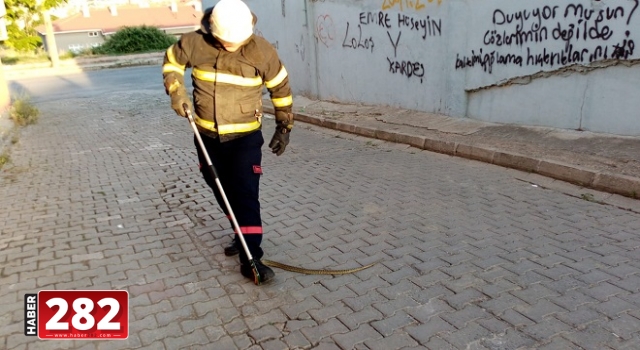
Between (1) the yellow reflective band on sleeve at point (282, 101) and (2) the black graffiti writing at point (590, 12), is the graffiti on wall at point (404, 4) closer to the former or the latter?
(2) the black graffiti writing at point (590, 12)

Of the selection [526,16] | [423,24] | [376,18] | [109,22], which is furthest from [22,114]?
[109,22]

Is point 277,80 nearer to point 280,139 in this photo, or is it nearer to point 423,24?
point 280,139

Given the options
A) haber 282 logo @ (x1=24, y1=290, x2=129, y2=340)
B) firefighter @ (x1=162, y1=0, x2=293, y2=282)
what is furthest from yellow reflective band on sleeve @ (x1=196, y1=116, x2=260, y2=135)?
haber 282 logo @ (x1=24, y1=290, x2=129, y2=340)

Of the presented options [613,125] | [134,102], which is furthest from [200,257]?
[134,102]

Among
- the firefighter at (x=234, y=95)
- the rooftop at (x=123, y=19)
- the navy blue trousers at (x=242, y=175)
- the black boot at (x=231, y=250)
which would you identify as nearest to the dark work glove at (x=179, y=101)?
the firefighter at (x=234, y=95)

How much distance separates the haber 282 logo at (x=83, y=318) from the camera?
2768mm

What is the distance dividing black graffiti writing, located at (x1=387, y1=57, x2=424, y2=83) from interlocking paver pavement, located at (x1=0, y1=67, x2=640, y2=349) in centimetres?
262

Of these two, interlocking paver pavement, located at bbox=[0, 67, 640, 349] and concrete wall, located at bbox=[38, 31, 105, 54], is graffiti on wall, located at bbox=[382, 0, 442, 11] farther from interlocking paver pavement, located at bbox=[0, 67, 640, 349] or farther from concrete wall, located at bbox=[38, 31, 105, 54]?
concrete wall, located at bbox=[38, 31, 105, 54]

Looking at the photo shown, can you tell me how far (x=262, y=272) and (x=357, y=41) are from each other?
7838mm

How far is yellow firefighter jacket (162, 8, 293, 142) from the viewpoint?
3268 mm

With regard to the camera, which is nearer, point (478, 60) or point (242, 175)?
point (242, 175)

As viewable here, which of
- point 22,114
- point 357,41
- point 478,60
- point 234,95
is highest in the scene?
point 357,41

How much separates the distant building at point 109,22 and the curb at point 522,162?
51607mm

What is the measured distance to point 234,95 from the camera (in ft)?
11.0
